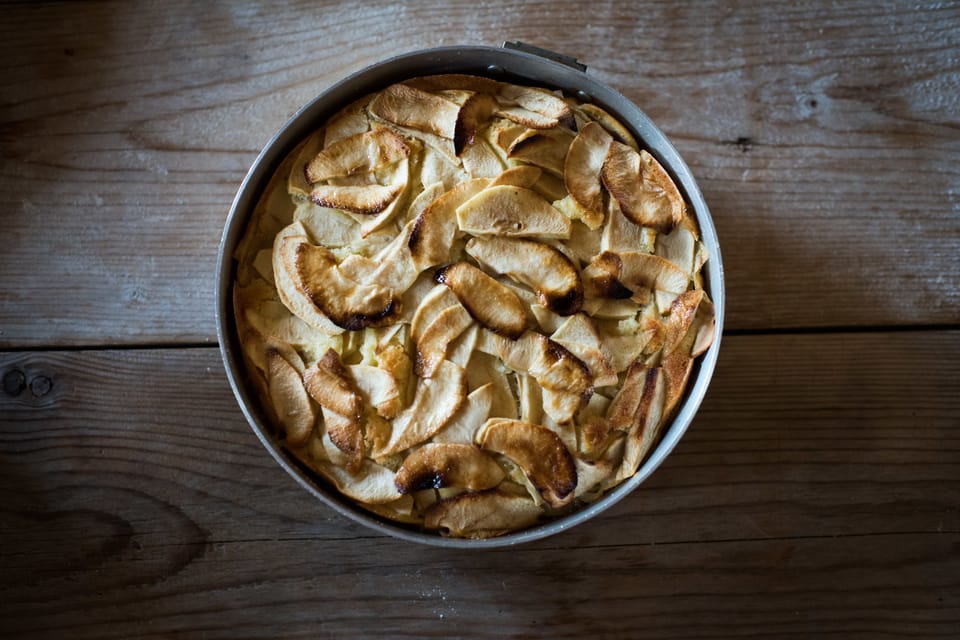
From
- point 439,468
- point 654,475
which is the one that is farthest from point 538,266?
point 654,475

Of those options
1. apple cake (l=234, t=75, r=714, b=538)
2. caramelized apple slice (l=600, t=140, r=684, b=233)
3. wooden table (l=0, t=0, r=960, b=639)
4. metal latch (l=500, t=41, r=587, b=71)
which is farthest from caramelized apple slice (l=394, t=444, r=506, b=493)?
metal latch (l=500, t=41, r=587, b=71)

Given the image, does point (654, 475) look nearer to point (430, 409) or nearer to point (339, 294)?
point (430, 409)

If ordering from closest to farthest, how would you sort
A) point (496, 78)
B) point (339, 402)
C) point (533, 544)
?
point (339, 402)
point (496, 78)
point (533, 544)

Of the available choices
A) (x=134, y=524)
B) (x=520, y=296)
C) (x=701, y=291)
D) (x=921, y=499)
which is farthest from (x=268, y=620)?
(x=921, y=499)

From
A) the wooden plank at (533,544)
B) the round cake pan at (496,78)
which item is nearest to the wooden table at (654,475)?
the wooden plank at (533,544)

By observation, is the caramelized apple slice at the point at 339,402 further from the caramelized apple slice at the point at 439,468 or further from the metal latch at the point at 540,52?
the metal latch at the point at 540,52

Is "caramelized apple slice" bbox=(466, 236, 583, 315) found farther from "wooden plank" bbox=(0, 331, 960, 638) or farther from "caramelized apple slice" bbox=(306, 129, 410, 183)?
"wooden plank" bbox=(0, 331, 960, 638)

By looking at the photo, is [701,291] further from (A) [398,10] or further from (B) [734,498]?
(A) [398,10]
